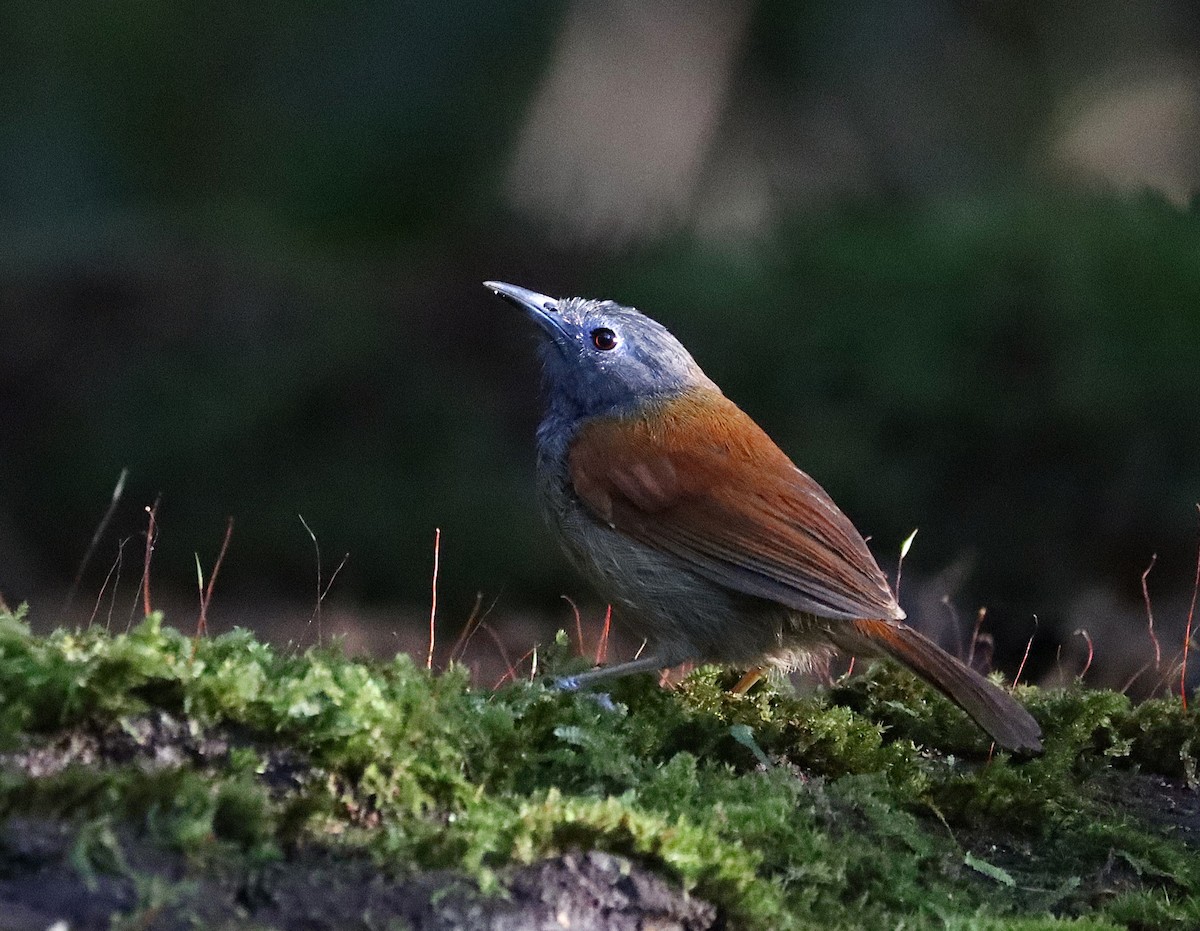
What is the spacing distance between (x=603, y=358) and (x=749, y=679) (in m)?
1.40


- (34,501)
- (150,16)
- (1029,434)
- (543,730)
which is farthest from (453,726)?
(150,16)

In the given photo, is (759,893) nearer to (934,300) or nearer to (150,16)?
(934,300)

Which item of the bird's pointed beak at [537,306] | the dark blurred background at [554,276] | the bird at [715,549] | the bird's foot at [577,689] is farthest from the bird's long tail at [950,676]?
the dark blurred background at [554,276]

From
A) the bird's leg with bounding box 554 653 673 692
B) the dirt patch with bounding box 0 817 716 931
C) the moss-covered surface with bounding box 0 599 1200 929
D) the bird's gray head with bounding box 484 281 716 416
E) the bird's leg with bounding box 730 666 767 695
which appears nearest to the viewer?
the dirt patch with bounding box 0 817 716 931

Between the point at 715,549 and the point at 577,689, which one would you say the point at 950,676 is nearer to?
the point at 715,549

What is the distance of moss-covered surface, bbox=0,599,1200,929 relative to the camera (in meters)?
2.57

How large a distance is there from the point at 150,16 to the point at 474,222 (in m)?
6.36

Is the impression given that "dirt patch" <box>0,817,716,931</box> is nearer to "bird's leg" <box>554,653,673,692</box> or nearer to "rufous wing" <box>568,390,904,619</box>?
"bird's leg" <box>554,653,673,692</box>

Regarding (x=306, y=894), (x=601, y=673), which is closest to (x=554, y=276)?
(x=601, y=673)

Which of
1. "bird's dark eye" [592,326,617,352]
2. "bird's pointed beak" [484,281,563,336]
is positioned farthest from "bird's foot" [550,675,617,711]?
"bird's pointed beak" [484,281,563,336]

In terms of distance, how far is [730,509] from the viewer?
4.74 meters

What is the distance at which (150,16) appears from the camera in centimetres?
2048

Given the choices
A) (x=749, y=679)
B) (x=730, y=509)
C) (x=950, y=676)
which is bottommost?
(x=749, y=679)

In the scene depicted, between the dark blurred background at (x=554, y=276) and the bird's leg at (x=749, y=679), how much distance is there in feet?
6.88
